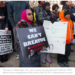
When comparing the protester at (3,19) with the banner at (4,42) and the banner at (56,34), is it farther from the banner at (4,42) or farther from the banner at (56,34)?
the banner at (56,34)

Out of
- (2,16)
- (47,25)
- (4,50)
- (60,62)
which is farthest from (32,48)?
(2,16)

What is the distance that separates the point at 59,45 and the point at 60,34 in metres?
0.29

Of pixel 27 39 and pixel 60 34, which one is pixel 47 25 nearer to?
pixel 60 34

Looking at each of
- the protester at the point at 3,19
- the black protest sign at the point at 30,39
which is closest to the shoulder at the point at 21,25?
the black protest sign at the point at 30,39

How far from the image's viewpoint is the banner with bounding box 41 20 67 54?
1.94m

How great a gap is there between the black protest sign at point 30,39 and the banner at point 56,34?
504mm

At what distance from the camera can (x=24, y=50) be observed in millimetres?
1293

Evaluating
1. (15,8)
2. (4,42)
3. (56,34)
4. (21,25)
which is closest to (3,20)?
(15,8)

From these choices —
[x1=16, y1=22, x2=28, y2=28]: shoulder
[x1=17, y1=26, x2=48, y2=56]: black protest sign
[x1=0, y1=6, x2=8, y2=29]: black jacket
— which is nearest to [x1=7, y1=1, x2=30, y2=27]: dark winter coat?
[x1=0, y1=6, x2=8, y2=29]: black jacket

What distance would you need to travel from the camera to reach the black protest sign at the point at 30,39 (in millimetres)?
1289

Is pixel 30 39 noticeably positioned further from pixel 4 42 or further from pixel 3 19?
pixel 3 19

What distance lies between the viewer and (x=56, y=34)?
2.01 meters

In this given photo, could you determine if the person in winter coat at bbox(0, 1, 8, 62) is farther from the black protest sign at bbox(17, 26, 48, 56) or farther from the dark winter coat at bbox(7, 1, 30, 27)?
the black protest sign at bbox(17, 26, 48, 56)

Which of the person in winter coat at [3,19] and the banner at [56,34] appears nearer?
the banner at [56,34]
